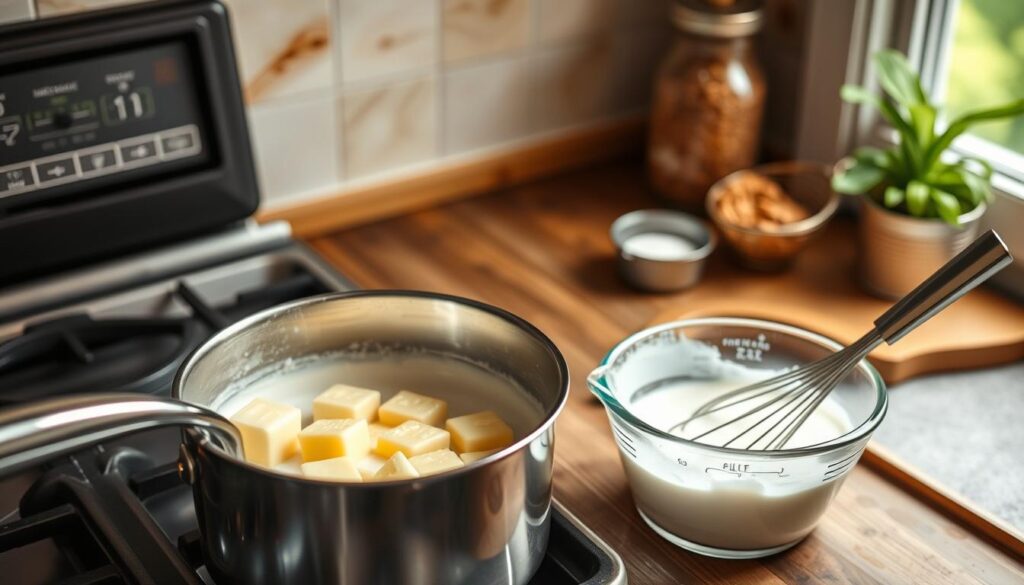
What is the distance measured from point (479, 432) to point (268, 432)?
13cm

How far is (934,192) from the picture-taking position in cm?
95

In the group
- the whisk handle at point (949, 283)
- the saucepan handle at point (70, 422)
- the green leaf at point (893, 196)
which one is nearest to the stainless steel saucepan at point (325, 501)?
the saucepan handle at point (70, 422)

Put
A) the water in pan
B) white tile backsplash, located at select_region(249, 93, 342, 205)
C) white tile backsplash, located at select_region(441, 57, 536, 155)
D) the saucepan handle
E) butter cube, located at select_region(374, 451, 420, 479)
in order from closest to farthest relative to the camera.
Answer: the saucepan handle → butter cube, located at select_region(374, 451, 420, 479) → the water in pan → white tile backsplash, located at select_region(249, 93, 342, 205) → white tile backsplash, located at select_region(441, 57, 536, 155)

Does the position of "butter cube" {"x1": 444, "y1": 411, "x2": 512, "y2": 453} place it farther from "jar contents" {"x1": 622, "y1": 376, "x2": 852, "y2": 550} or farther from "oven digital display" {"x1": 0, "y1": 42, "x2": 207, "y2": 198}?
"oven digital display" {"x1": 0, "y1": 42, "x2": 207, "y2": 198}

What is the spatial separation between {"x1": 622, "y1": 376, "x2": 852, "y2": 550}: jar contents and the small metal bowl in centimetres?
28

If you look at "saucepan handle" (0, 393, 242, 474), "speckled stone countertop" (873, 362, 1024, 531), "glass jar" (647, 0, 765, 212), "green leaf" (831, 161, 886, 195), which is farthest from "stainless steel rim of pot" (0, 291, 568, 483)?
"glass jar" (647, 0, 765, 212)

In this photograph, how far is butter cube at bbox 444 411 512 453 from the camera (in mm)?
671

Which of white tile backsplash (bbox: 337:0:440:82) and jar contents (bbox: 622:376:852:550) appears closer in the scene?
jar contents (bbox: 622:376:852:550)

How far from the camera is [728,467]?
0.66 metres

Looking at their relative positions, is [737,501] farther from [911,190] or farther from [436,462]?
[911,190]

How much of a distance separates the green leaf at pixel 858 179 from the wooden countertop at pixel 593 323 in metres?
0.15

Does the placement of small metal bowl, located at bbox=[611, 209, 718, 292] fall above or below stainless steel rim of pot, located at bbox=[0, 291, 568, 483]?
below

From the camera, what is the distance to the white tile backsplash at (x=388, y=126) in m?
1.09

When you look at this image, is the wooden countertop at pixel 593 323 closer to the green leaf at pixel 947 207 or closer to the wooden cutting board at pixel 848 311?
the wooden cutting board at pixel 848 311
